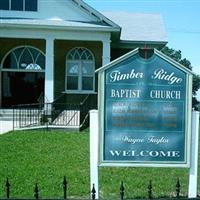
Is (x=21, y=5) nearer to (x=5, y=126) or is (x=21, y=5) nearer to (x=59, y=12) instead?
(x=59, y=12)

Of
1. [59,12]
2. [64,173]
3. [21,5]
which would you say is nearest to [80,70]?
[59,12]

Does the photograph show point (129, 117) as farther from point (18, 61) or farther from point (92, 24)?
point (18, 61)

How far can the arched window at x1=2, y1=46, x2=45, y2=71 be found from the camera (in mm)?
23875

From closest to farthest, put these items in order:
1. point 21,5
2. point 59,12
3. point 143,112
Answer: point 143,112
point 59,12
point 21,5

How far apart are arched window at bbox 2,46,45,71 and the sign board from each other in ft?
58.1

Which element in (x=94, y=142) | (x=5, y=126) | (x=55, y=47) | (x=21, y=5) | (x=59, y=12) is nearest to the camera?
(x=94, y=142)

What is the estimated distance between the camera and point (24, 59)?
24.1 meters

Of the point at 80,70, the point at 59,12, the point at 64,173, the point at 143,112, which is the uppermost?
the point at 59,12

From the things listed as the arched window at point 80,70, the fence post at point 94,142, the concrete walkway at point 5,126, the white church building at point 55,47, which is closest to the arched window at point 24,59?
the white church building at point 55,47

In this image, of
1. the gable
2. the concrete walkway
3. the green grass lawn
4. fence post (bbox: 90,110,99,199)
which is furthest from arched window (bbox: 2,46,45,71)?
fence post (bbox: 90,110,99,199)

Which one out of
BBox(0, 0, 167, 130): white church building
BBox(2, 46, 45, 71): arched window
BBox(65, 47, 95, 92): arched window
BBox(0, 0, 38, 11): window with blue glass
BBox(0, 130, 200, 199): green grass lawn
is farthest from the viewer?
BBox(65, 47, 95, 92): arched window

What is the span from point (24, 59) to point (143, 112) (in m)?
18.3

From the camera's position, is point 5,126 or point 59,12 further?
point 59,12

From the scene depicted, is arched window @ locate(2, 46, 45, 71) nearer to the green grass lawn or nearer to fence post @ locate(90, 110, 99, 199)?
the green grass lawn
